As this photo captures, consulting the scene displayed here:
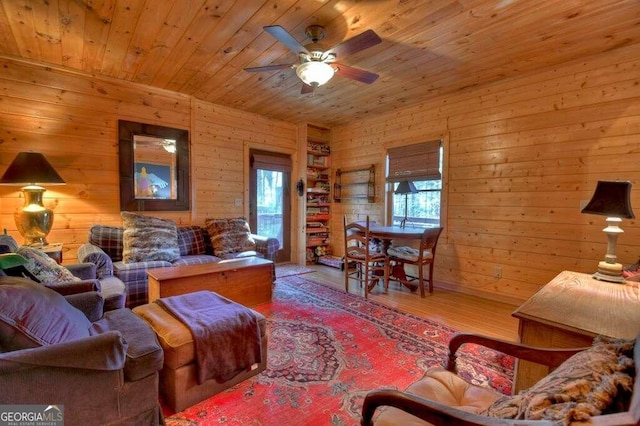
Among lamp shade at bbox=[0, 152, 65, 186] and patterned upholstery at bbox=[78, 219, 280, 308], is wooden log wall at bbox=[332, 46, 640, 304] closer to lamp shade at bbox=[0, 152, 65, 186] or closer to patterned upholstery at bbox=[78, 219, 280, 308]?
patterned upholstery at bbox=[78, 219, 280, 308]

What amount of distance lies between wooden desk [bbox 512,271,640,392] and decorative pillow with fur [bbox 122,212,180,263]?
134 inches

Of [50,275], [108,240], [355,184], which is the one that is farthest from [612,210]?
[108,240]

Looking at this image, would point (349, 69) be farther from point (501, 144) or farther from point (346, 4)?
point (501, 144)

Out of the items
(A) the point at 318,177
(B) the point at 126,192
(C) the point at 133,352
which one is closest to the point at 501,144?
(A) the point at 318,177

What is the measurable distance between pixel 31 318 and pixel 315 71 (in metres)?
2.28

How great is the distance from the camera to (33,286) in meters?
1.44

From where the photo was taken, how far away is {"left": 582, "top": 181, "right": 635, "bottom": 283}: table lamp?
2.01m

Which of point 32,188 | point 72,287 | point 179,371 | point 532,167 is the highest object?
point 532,167

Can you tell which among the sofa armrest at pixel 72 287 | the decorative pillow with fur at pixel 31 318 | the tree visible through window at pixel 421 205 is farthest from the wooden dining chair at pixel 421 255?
the decorative pillow with fur at pixel 31 318

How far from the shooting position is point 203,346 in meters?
1.74

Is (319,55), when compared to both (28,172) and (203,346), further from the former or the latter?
(28,172)

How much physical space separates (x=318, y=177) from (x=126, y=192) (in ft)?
10.3

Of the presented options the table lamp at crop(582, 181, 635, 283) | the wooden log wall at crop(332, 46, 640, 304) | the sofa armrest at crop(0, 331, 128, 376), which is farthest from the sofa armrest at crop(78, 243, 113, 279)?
the table lamp at crop(582, 181, 635, 283)

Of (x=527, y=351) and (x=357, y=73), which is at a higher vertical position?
(x=357, y=73)
